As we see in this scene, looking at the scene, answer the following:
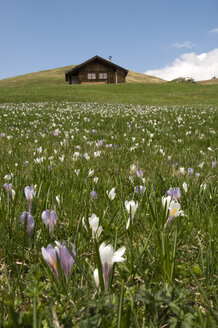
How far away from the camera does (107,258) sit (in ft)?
3.66

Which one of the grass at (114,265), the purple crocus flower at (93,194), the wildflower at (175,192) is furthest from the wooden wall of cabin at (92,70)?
the wildflower at (175,192)

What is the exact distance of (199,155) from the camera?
4590 mm

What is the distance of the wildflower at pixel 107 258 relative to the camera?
3.57 feet

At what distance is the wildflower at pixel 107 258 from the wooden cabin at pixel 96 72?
234ft

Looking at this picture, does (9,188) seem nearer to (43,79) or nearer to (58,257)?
(58,257)

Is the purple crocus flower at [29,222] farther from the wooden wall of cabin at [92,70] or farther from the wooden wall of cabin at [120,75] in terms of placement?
the wooden wall of cabin at [120,75]

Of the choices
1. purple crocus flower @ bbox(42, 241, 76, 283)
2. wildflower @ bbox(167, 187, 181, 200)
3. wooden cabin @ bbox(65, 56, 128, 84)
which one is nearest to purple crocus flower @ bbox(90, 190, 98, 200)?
wildflower @ bbox(167, 187, 181, 200)

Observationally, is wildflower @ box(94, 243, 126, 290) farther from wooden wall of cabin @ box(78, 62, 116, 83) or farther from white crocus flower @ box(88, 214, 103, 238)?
wooden wall of cabin @ box(78, 62, 116, 83)

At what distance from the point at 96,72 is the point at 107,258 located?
72.9m

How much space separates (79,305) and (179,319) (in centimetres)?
46

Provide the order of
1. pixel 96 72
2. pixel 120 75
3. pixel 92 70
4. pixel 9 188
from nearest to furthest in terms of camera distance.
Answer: pixel 9 188 → pixel 92 70 → pixel 96 72 → pixel 120 75

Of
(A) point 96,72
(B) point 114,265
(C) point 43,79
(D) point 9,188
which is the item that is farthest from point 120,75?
(B) point 114,265

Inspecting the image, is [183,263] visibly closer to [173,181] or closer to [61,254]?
[61,254]

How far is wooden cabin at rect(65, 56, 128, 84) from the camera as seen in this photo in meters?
68.3
